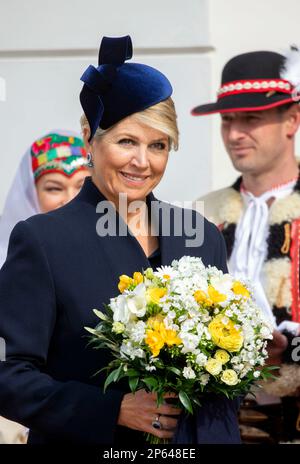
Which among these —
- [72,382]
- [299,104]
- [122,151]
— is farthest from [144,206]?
[299,104]

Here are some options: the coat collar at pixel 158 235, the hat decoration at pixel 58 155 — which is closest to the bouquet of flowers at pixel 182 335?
the coat collar at pixel 158 235

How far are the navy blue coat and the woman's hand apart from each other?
0.11 feet

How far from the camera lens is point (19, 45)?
217 inches

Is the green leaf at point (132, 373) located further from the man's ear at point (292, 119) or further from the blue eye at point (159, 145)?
the man's ear at point (292, 119)

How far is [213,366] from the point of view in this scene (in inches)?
88.2

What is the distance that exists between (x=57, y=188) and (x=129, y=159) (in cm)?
184

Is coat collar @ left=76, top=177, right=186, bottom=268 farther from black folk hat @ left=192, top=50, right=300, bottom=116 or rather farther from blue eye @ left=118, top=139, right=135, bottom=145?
black folk hat @ left=192, top=50, right=300, bottom=116

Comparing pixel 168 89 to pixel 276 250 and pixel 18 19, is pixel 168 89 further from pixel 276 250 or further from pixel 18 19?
pixel 18 19

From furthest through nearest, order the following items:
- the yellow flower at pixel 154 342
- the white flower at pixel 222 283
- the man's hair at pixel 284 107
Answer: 1. the man's hair at pixel 284 107
2. the white flower at pixel 222 283
3. the yellow flower at pixel 154 342

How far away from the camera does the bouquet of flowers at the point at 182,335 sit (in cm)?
225

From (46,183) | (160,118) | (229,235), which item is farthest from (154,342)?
(46,183)
